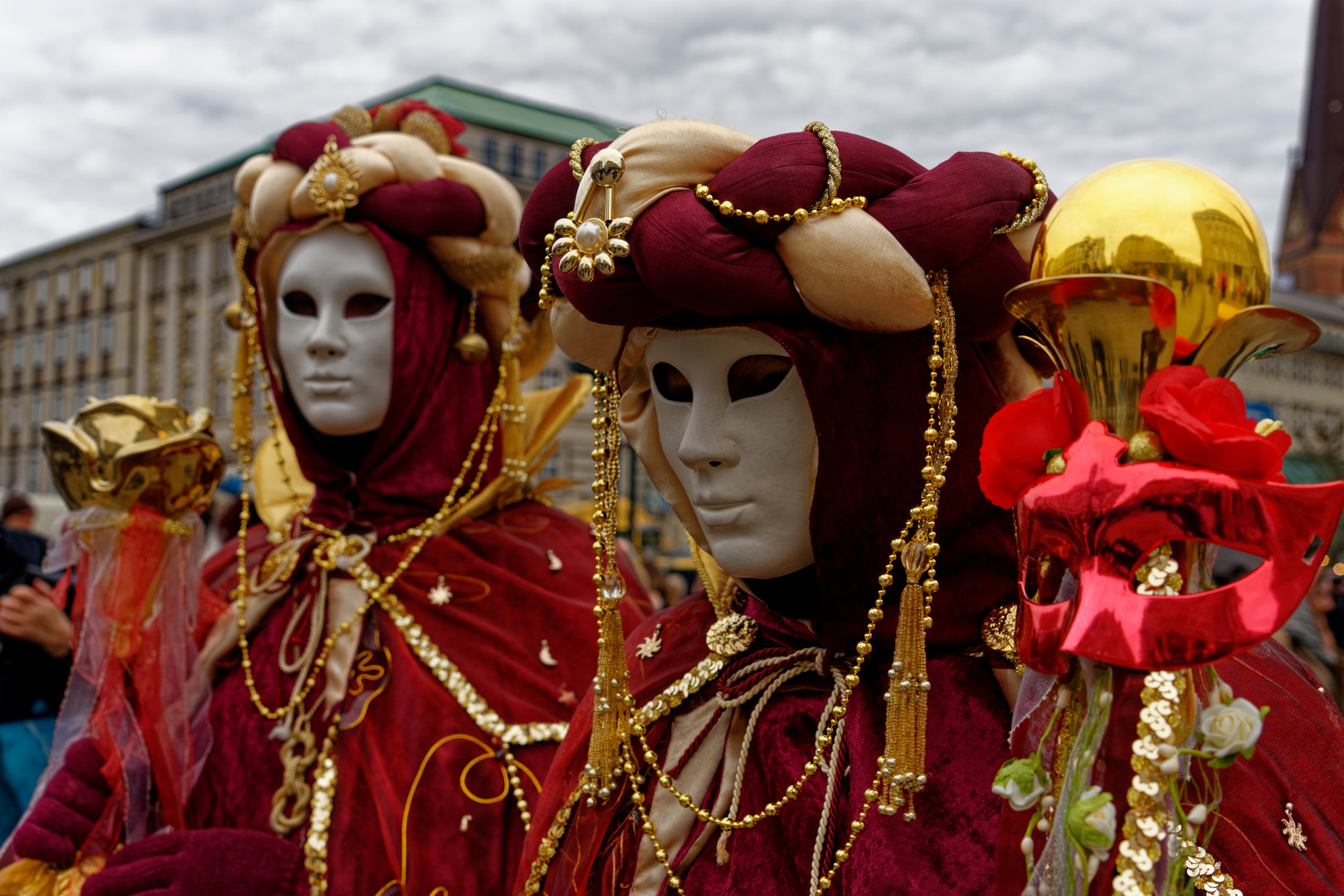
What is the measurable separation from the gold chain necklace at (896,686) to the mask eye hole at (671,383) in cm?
26

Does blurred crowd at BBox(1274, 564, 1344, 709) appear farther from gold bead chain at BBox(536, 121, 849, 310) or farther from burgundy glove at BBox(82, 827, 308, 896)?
burgundy glove at BBox(82, 827, 308, 896)

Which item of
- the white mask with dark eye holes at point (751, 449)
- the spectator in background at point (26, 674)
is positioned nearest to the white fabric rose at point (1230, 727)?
the white mask with dark eye holes at point (751, 449)

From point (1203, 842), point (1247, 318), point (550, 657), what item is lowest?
point (550, 657)

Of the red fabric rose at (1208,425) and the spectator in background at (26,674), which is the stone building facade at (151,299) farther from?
the red fabric rose at (1208,425)

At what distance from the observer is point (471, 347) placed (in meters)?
2.95

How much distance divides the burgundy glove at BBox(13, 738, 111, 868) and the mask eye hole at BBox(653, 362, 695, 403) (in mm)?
1591

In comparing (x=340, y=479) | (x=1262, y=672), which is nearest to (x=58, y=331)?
(x=340, y=479)

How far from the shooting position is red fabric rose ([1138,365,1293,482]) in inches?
40.5

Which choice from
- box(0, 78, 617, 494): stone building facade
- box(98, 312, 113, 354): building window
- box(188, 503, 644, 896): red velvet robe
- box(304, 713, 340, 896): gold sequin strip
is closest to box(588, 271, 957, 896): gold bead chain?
box(188, 503, 644, 896): red velvet robe

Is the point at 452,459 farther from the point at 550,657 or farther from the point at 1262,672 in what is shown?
the point at 1262,672

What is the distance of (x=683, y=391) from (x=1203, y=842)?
947 mm

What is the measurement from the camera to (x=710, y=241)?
5.09ft

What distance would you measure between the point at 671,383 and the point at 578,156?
14.6 inches

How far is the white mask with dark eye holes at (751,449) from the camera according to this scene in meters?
1.68
